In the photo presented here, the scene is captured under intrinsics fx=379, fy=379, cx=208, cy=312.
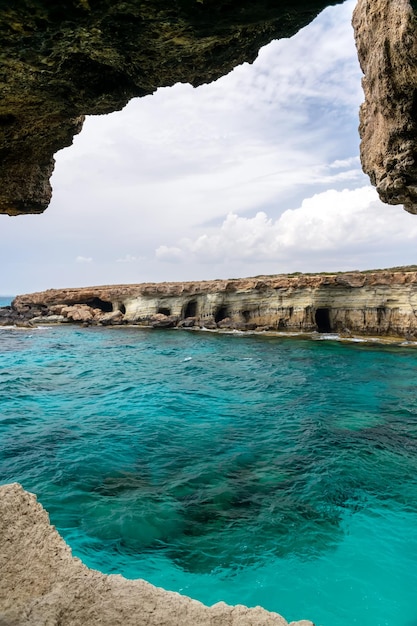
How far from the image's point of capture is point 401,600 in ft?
22.8

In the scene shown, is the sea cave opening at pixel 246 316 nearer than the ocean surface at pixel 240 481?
No

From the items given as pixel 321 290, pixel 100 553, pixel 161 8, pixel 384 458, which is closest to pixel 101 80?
pixel 161 8

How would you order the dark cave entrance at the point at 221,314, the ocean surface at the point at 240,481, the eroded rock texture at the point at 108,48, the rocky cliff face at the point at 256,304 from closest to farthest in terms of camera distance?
the eroded rock texture at the point at 108,48 → the ocean surface at the point at 240,481 → the rocky cliff face at the point at 256,304 → the dark cave entrance at the point at 221,314

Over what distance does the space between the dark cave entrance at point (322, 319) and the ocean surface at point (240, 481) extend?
23.0m

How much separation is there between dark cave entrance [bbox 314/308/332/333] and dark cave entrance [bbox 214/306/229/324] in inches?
485

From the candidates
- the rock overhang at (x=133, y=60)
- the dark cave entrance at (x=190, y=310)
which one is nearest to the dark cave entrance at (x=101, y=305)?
the dark cave entrance at (x=190, y=310)

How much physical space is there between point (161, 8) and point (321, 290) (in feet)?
142

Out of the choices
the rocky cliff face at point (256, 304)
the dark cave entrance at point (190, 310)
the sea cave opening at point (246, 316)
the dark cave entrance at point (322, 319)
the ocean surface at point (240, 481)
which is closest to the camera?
the ocean surface at point (240, 481)

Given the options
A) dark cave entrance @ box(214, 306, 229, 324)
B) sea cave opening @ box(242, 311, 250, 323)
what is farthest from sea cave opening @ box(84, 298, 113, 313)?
sea cave opening @ box(242, 311, 250, 323)

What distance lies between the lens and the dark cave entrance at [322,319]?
48316 mm

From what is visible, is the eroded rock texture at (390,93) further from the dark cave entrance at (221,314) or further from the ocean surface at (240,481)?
the dark cave entrance at (221,314)

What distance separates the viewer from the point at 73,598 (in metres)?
3.10

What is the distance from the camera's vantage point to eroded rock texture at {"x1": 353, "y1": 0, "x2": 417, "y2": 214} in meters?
6.53

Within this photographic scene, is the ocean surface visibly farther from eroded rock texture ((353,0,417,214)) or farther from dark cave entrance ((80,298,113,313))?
dark cave entrance ((80,298,113,313))
